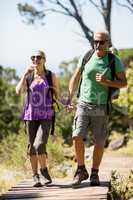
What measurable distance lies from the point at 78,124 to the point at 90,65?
70 cm

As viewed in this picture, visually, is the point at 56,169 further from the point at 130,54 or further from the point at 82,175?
the point at 130,54

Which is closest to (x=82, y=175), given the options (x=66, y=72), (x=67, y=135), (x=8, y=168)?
(x=8, y=168)

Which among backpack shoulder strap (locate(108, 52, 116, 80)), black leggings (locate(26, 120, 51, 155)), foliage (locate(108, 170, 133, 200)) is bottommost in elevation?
foliage (locate(108, 170, 133, 200))

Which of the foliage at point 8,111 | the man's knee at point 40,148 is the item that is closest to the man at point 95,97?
the man's knee at point 40,148

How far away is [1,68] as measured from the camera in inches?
1753

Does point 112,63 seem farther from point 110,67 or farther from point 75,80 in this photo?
point 75,80

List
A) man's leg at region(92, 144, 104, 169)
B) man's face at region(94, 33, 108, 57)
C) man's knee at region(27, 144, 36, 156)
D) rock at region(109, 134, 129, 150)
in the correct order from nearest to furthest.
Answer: man's face at region(94, 33, 108, 57) → man's leg at region(92, 144, 104, 169) → man's knee at region(27, 144, 36, 156) → rock at region(109, 134, 129, 150)

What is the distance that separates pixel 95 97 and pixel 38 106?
2.75ft

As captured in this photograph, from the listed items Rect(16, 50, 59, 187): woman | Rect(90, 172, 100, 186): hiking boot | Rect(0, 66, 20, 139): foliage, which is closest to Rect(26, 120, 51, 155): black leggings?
Rect(16, 50, 59, 187): woman

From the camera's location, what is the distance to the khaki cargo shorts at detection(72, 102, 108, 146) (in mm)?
8078

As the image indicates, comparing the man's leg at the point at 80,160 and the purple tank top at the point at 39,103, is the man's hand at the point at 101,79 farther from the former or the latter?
the purple tank top at the point at 39,103

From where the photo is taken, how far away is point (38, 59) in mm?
8477

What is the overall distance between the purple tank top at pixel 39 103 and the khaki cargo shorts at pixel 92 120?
446 millimetres

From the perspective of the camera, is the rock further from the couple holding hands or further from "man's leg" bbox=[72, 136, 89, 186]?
"man's leg" bbox=[72, 136, 89, 186]
